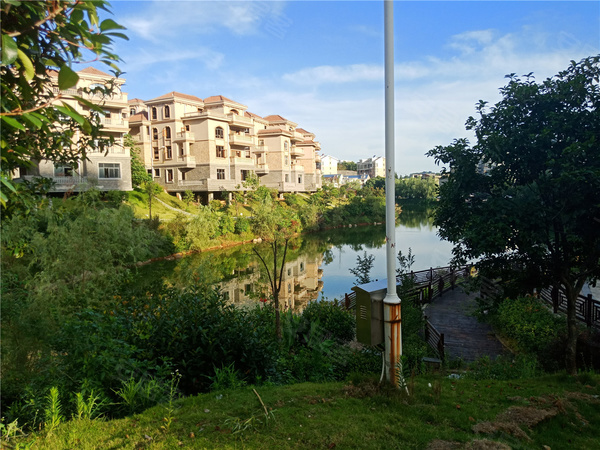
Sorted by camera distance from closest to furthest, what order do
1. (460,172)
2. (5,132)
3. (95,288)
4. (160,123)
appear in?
(5,132)
(460,172)
(95,288)
(160,123)

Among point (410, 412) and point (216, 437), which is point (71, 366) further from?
point (410, 412)

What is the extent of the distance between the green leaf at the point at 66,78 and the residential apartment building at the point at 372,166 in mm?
118256

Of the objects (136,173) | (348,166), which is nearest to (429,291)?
(136,173)

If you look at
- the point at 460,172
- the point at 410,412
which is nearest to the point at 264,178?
the point at 460,172

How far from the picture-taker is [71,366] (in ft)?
13.7

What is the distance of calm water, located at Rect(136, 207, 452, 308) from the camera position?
16984mm

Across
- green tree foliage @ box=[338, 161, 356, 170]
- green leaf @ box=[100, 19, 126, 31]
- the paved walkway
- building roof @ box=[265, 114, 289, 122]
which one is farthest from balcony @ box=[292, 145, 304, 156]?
green tree foliage @ box=[338, 161, 356, 170]

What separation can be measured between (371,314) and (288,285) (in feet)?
50.5

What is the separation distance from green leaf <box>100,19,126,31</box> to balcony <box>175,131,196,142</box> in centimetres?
3507

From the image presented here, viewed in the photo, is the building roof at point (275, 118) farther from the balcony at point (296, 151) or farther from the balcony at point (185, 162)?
the balcony at point (185, 162)

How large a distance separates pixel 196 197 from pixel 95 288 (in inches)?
1096

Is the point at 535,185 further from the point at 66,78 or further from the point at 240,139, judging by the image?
the point at 240,139

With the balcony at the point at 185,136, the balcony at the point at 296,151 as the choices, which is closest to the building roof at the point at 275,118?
the balcony at the point at 296,151

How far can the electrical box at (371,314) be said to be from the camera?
4059 millimetres
